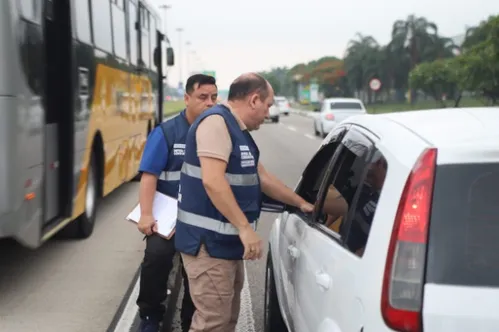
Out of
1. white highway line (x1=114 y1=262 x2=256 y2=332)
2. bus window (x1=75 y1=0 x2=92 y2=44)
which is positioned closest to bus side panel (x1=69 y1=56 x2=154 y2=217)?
bus window (x1=75 y1=0 x2=92 y2=44)

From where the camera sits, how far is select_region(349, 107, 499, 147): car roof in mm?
2527

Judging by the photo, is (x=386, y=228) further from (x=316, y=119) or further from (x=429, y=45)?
(x=429, y=45)

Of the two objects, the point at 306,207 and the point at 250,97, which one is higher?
the point at 250,97

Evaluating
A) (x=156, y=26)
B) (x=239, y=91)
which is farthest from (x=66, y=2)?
(x=156, y=26)

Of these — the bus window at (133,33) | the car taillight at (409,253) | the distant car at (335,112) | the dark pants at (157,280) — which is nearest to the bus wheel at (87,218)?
the bus window at (133,33)

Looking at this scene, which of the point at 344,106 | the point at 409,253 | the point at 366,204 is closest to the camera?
the point at 409,253

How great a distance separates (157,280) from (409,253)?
287 cm

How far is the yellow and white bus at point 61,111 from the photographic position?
5.73 meters

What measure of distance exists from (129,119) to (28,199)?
600 centimetres

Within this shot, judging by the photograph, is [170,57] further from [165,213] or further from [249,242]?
[249,242]

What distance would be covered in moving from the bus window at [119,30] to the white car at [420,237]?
7.91 m

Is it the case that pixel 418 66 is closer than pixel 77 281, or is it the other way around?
pixel 77 281

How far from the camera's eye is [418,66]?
5266 centimetres

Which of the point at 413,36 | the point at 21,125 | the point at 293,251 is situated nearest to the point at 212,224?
the point at 293,251
